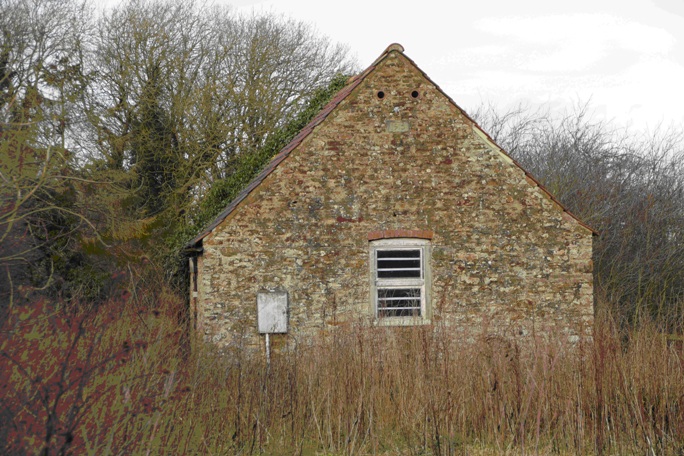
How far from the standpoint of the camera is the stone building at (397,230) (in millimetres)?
13961

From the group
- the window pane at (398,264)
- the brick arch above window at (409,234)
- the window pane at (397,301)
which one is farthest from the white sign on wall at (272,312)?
the brick arch above window at (409,234)

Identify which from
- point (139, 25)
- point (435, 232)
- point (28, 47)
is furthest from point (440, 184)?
point (139, 25)

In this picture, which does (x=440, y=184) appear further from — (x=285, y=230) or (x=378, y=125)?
(x=285, y=230)

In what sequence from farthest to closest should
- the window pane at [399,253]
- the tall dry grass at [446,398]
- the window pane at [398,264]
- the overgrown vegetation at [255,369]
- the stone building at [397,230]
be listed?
the window pane at [399,253] → the window pane at [398,264] → the stone building at [397,230] → the tall dry grass at [446,398] → the overgrown vegetation at [255,369]

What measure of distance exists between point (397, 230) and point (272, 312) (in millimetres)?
2557

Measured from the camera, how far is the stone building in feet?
45.8

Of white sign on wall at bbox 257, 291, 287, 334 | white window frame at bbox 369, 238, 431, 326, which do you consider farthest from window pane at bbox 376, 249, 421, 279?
white sign on wall at bbox 257, 291, 287, 334

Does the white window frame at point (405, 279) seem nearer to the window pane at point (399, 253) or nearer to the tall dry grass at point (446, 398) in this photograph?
the window pane at point (399, 253)

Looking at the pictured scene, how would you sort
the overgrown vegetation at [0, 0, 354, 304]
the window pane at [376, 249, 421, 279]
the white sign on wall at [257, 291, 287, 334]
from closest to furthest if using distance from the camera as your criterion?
1. the white sign on wall at [257, 291, 287, 334]
2. the window pane at [376, 249, 421, 279]
3. the overgrown vegetation at [0, 0, 354, 304]

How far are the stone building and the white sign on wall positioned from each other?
0.32ft

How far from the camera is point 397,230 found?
1430 cm

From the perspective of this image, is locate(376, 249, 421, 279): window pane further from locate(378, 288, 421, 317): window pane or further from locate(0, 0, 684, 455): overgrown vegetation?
locate(0, 0, 684, 455): overgrown vegetation

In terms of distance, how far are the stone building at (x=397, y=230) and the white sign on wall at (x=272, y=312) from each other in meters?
0.10

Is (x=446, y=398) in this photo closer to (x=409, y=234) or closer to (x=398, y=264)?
(x=409, y=234)
